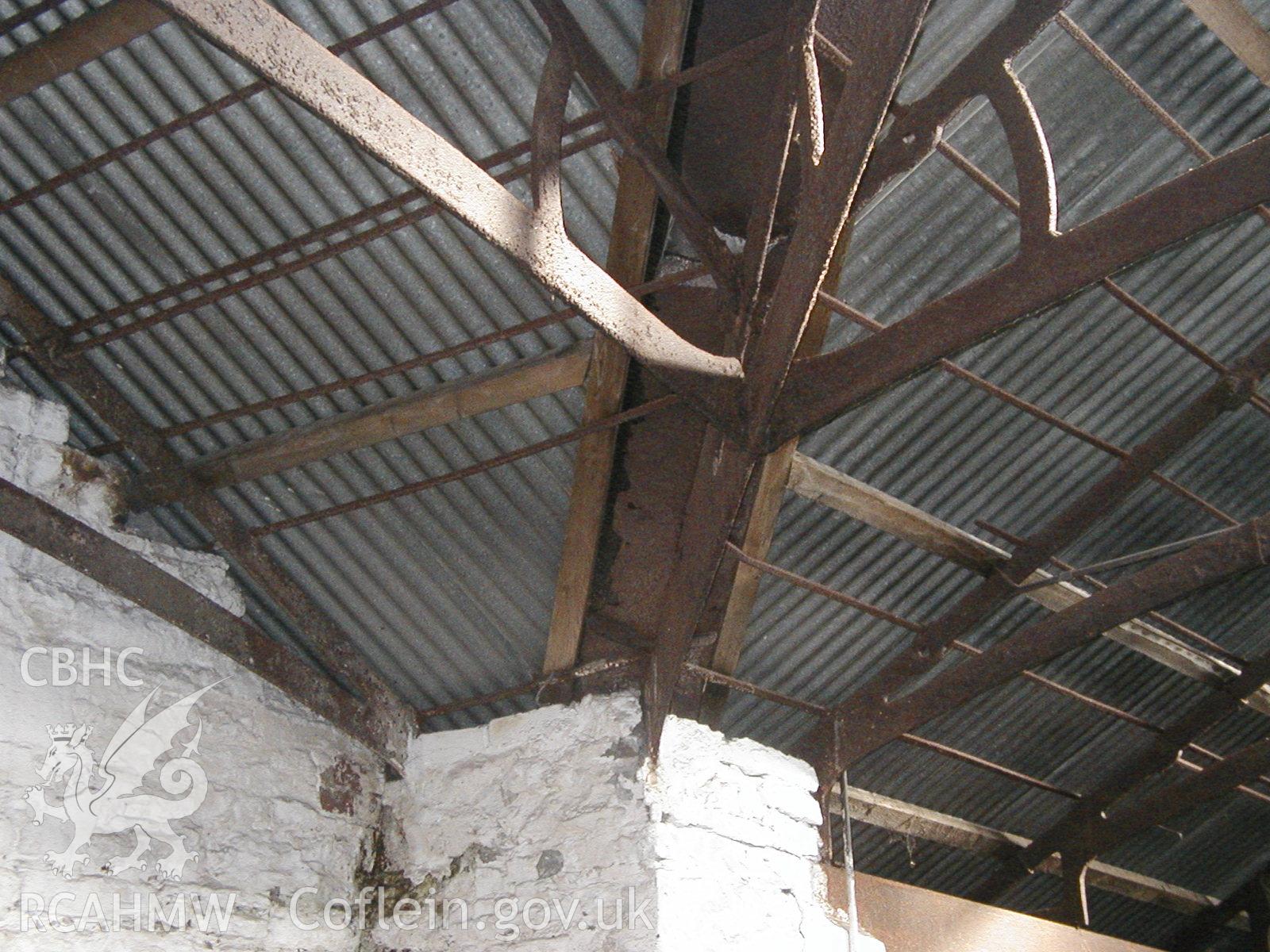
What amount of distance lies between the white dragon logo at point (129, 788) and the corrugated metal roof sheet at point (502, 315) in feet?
2.59

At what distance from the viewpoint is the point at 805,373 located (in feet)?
11.9

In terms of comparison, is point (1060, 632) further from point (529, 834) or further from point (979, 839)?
point (979, 839)

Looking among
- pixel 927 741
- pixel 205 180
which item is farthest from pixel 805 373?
pixel 927 741

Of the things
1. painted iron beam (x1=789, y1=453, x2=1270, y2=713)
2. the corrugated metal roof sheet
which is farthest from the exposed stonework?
→ painted iron beam (x1=789, y1=453, x2=1270, y2=713)

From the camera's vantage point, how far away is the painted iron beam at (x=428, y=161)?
243cm

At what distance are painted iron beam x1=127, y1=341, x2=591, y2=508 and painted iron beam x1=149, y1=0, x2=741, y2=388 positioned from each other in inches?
37.5

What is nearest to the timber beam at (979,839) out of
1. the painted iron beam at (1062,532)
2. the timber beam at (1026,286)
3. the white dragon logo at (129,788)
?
Answer: the painted iron beam at (1062,532)

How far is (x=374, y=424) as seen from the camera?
4.54 metres

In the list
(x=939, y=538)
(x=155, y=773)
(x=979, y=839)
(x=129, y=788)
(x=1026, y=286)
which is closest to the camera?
(x=1026, y=286)

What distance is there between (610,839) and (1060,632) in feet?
6.46

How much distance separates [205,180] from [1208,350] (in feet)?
13.4

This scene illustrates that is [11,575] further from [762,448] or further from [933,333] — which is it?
[933,333]

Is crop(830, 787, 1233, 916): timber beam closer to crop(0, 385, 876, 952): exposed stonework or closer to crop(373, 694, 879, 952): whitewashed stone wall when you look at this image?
crop(373, 694, 879, 952): whitewashed stone wall

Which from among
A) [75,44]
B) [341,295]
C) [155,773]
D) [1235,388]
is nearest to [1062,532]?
[1235,388]
